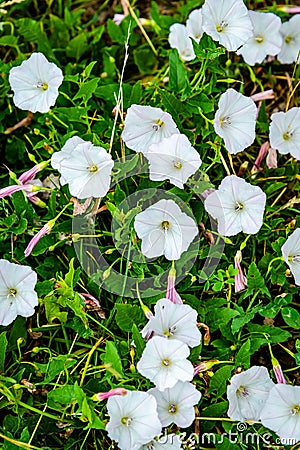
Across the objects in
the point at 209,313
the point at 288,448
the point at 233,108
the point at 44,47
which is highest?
the point at 44,47

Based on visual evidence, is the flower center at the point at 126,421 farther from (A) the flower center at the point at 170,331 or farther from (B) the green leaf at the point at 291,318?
(B) the green leaf at the point at 291,318

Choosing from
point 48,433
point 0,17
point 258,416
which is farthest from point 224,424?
point 0,17

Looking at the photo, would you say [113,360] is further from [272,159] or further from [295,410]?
[272,159]

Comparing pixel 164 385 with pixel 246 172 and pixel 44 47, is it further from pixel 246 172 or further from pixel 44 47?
pixel 44 47

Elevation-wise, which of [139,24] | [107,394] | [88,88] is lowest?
[107,394]

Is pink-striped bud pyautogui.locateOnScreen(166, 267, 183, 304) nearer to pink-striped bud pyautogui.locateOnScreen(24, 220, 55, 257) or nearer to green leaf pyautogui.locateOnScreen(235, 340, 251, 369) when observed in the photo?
green leaf pyautogui.locateOnScreen(235, 340, 251, 369)

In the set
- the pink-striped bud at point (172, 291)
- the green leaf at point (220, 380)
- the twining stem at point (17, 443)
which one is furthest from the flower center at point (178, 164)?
the twining stem at point (17, 443)

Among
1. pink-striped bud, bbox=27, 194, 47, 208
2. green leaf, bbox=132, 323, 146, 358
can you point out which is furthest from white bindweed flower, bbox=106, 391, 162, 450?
pink-striped bud, bbox=27, 194, 47, 208

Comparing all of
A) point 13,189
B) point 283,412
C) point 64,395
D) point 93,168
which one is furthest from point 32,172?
point 283,412
